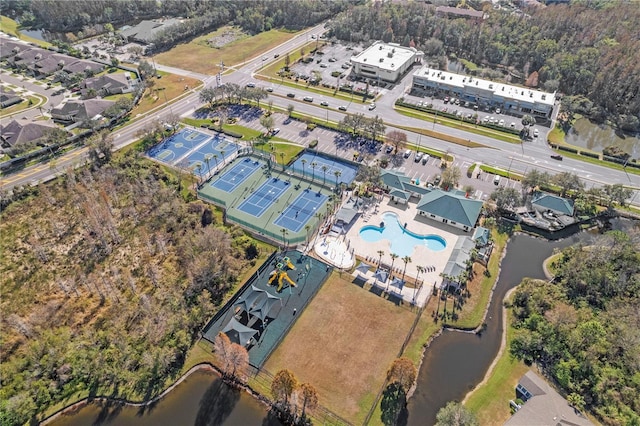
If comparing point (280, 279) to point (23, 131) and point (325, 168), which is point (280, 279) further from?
point (23, 131)

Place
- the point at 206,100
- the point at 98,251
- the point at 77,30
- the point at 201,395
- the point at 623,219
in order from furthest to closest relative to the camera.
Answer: the point at 77,30 → the point at 206,100 → the point at 623,219 → the point at 98,251 → the point at 201,395

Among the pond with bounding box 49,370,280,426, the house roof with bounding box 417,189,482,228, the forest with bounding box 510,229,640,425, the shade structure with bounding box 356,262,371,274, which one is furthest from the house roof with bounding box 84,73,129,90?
the forest with bounding box 510,229,640,425

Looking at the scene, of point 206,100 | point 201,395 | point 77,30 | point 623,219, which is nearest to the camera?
point 201,395

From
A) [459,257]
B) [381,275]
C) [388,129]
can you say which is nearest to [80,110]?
[388,129]

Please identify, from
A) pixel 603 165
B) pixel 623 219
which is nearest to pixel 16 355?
pixel 623 219

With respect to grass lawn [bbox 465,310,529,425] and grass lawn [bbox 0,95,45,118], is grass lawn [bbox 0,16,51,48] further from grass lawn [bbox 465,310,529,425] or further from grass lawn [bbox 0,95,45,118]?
grass lawn [bbox 465,310,529,425]

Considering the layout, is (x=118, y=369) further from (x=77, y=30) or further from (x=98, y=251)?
(x=77, y=30)
